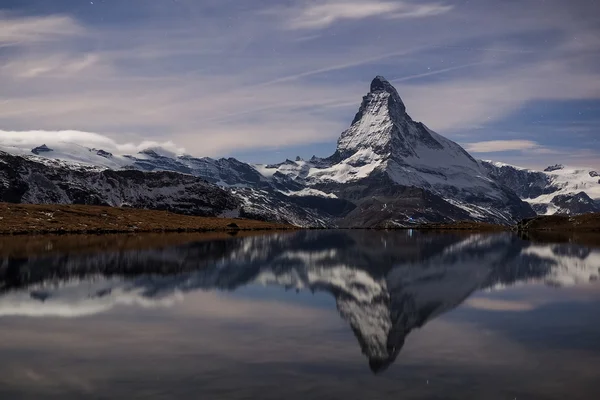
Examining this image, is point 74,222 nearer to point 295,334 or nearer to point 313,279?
point 313,279

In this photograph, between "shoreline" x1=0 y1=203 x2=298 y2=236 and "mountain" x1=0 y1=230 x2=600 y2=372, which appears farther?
"shoreline" x1=0 y1=203 x2=298 y2=236

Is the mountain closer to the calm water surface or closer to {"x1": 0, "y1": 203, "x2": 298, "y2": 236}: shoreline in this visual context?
the calm water surface

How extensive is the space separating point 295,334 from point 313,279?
27.6 m

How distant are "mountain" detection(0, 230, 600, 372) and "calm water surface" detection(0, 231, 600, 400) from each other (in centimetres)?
22

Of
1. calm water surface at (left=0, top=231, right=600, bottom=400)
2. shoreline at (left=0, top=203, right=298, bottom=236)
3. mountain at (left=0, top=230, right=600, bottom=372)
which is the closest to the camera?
calm water surface at (left=0, top=231, right=600, bottom=400)

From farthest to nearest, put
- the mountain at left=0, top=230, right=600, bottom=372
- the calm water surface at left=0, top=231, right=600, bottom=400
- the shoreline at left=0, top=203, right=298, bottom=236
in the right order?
the shoreline at left=0, top=203, right=298, bottom=236 → the mountain at left=0, top=230, right=600, bottom=372 → the calm water surface at left=0, top=231, right=600, bottom=400

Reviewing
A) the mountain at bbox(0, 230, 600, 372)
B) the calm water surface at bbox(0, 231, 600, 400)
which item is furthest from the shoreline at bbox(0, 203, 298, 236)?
the calm water surface at bbox(0, 231, 600, 400)

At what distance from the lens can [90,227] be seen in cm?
15662

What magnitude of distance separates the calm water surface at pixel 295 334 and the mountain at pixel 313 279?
0.22 meters

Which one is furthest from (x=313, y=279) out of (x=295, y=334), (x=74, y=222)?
(x=74, y=222)

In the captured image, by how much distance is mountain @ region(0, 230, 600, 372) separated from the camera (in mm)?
37938

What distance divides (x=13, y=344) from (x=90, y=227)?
134847 mm

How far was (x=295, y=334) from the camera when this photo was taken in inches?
1235

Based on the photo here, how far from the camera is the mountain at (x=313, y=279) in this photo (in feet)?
124
